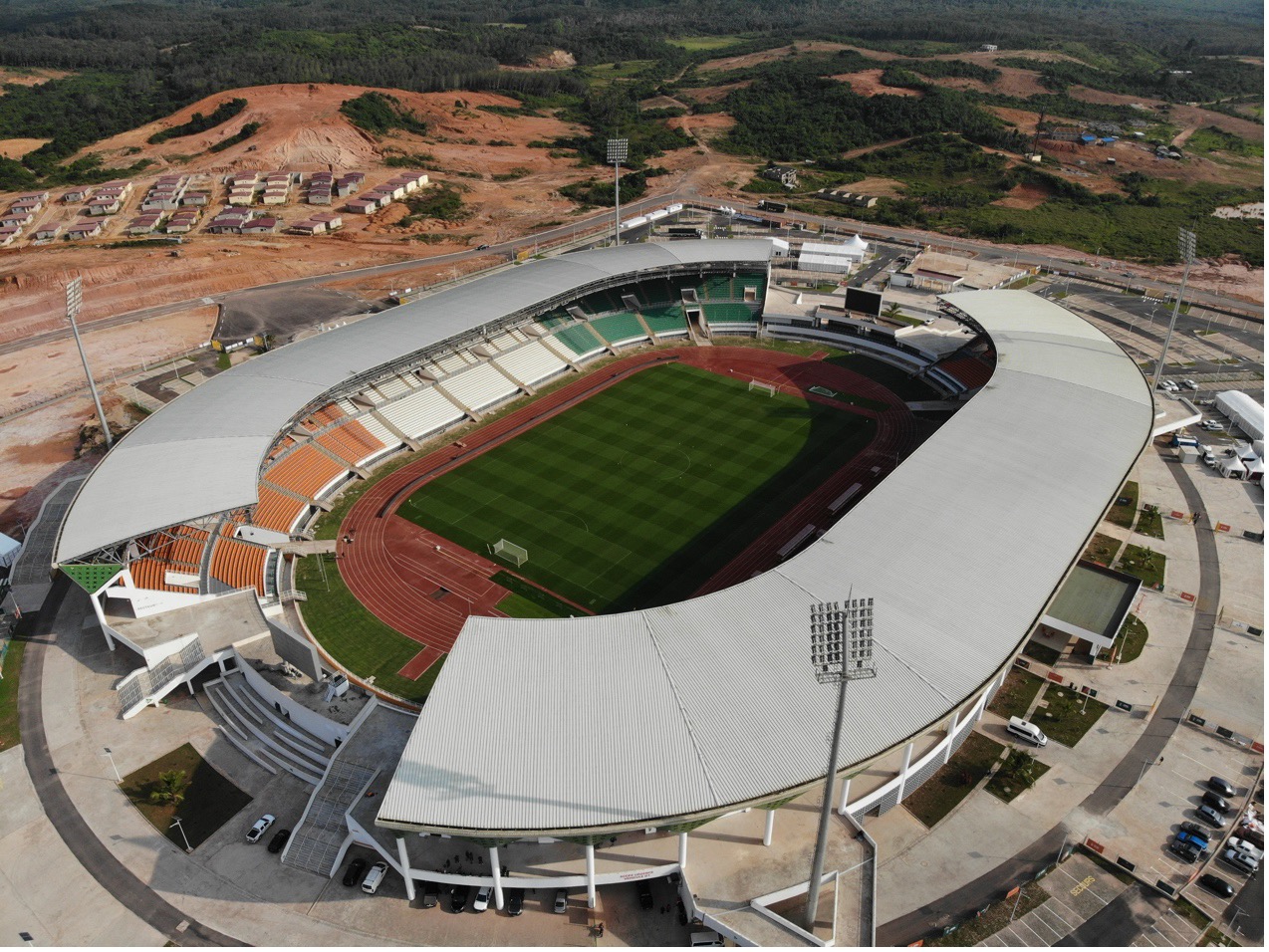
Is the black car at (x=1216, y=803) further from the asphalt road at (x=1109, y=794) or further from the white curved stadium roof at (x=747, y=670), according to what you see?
the white curved stadium roof at (x=747, y=670)

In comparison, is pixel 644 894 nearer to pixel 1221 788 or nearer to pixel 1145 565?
pixel 1221 788

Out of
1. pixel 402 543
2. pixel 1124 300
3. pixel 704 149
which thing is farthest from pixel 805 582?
pixel 704 149

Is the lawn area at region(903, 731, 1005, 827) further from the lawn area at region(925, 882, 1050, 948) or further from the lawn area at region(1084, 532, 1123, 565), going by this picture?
the lawn area at region(1084, 532, 1123, 565)

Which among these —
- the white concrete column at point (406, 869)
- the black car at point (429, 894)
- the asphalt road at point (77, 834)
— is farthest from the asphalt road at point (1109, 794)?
the asphalt road at point (77, 834)

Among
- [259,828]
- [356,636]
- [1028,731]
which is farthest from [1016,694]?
[259,828]

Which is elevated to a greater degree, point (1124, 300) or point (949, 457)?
point (949, 457)

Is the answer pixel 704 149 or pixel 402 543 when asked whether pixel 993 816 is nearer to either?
pixel 402 543
